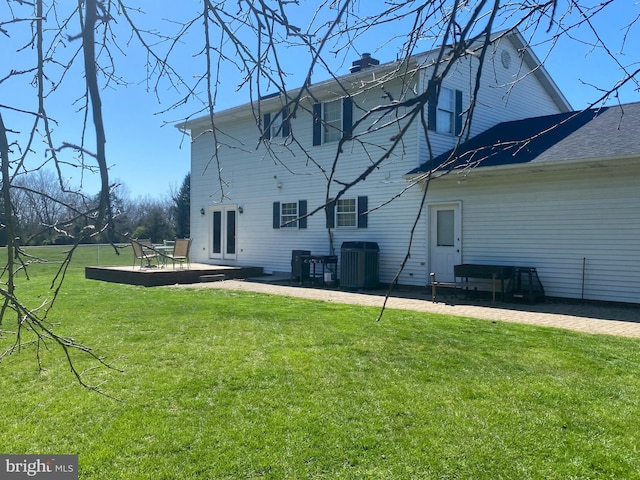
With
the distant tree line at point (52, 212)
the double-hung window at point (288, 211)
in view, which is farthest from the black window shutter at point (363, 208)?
the distant tree line at point (52, 212)

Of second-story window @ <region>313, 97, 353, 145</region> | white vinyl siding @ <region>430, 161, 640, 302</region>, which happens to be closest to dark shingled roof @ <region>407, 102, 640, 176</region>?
white vinyl siding @ <region>430, 161, 640, 302</region>

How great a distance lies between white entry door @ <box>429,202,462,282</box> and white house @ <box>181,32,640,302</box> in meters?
0.03

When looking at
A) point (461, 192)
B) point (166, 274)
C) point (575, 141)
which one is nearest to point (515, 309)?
point (461, 192)

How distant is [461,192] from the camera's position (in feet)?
40.4

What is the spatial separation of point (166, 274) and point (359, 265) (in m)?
5.36

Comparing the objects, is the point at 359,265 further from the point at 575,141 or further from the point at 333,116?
the point at 575,141

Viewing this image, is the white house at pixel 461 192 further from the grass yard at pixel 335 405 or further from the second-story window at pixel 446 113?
the grass yard at pixel 335 405

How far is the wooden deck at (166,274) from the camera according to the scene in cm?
1438

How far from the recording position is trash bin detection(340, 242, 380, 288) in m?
13.1

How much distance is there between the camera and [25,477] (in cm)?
302

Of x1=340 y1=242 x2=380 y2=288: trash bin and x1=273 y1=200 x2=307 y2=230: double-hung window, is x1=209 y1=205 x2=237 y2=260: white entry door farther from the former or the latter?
x1=340 y1=242 x2=380 y2=288: trash bin

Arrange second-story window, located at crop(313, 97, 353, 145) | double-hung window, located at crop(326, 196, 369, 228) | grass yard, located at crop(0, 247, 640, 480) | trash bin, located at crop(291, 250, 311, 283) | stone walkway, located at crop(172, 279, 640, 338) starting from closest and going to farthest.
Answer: grass yard, located at crop(0, 247, 640, 480) < stone walkway, located at crop(172, 279, 640, 338) < second-story window, located at crop(313, 97, 353, 145) < double-hung window, located at crop(326, 196, 369, 228) < trash bin, located at crop(291, 250, 311, 283)

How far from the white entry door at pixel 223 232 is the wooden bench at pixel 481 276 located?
9.02m

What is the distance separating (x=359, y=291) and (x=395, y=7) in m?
10.7
